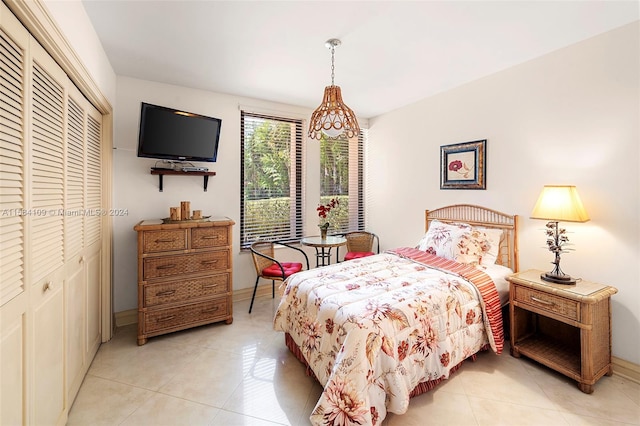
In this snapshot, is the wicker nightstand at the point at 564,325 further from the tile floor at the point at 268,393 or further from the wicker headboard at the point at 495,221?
the wicker headboard at the point at 495,221

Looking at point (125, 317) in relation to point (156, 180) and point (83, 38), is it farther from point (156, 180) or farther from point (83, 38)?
point (83, 38)

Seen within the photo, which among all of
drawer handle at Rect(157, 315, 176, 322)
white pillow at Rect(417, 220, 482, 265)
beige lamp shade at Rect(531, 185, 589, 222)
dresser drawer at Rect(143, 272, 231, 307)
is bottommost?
drawer handle at Rect(157, 315, 176, 322)

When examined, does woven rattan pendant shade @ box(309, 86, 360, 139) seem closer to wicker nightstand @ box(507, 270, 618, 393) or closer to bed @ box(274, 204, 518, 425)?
bed @ box(274, 204, 518, 425)

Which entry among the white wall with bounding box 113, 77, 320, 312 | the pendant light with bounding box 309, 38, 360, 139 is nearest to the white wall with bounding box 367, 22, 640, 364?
the pendant light with bounding box 309, 38, 360, 139

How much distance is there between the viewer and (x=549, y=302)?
7.06 feet

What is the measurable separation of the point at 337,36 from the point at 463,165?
2.01 meters

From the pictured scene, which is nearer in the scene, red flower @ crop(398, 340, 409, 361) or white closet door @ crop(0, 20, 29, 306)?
white closet door @ crop(0, 20, 29, 306)

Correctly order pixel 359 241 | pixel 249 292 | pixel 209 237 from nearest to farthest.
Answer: pixel 209 237, pixel 249 292, pixel 359 241

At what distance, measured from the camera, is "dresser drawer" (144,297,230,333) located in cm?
266

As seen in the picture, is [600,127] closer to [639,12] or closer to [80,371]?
[639,12]

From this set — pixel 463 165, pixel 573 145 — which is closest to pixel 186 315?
pixel 463 165

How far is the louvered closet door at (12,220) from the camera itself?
1.08 m

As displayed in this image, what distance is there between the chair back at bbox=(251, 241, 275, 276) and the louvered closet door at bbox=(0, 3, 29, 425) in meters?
2.16

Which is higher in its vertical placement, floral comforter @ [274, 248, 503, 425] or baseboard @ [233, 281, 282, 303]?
floral comforter @ [274, 248, 503, 425]
